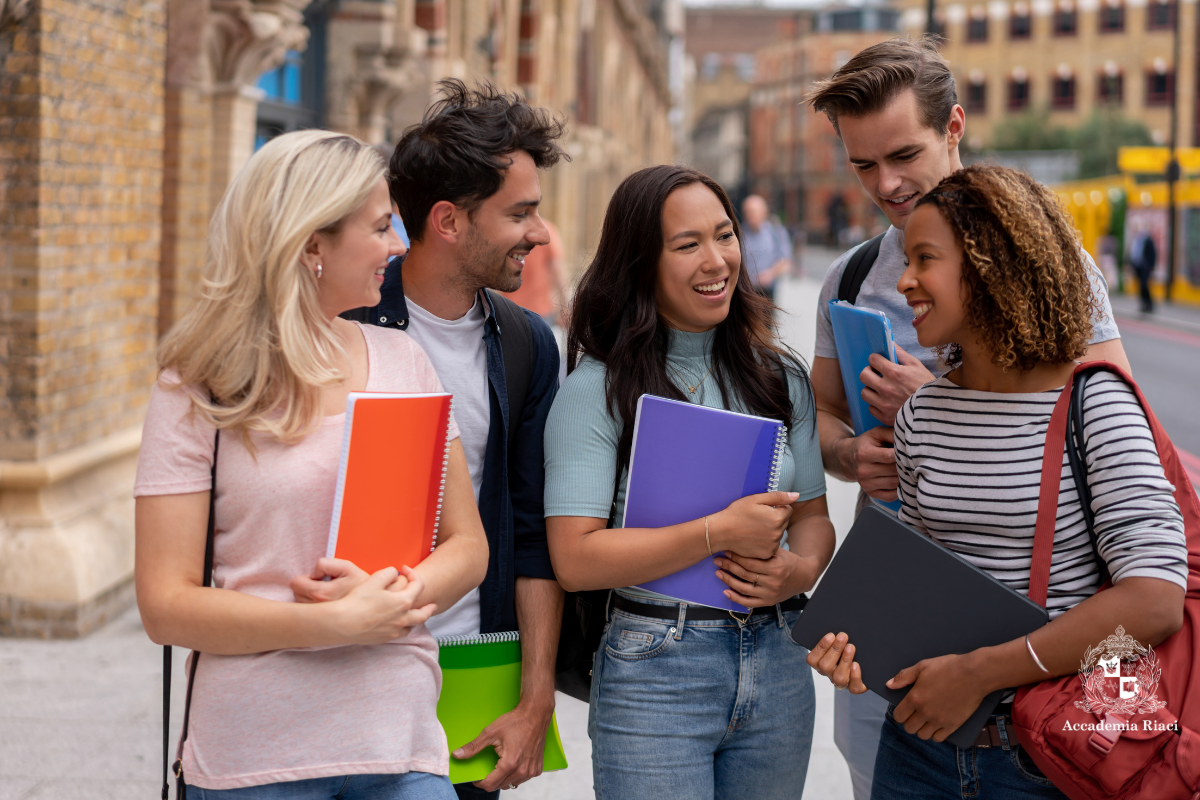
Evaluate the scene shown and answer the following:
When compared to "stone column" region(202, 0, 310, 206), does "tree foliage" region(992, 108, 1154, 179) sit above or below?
above

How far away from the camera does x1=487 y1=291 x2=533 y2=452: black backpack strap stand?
8.05 feet

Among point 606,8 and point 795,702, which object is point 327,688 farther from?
point 606,8

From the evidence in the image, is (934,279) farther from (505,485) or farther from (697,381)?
(505,485)

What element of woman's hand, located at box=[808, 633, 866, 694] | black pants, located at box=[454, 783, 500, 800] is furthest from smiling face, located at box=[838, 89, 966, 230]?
black pants, located at box=[454, 783, 500, 800]

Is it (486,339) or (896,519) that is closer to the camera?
(896,519)

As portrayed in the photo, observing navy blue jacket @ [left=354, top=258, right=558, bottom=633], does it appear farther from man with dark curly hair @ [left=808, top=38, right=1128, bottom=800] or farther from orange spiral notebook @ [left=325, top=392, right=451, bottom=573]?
man with dark curly hair @ [left=808, top=38, right=1128, bottom=800]

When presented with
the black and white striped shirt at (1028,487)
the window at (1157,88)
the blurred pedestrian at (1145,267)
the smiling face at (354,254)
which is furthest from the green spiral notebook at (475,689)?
the window at (1157,88)

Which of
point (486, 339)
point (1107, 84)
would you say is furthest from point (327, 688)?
point (1107, 84)

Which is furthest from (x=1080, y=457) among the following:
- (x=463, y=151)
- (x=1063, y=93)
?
(x=1063, y=93)

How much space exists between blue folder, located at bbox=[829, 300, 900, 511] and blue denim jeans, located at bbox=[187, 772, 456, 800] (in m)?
1.27

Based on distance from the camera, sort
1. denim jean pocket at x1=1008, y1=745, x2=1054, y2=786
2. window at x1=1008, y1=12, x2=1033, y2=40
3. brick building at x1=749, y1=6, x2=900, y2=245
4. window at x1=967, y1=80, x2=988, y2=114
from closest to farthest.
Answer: denim jean pocket at x1=1008, y1=745, x2=1054, y2=786 < window at x1=1008, y1=12, x2=1033, y2=40 < window at x1=967, y1=80, x2=988, y2=114 < brick building at x1=749, y1=6, x2=900, y2=245

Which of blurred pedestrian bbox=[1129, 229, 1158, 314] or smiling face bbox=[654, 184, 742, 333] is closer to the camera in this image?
smiling face bbox=[654, 184, 742, 333]

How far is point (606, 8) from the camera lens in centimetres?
3036

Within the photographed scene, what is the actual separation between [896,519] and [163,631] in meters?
1.21
